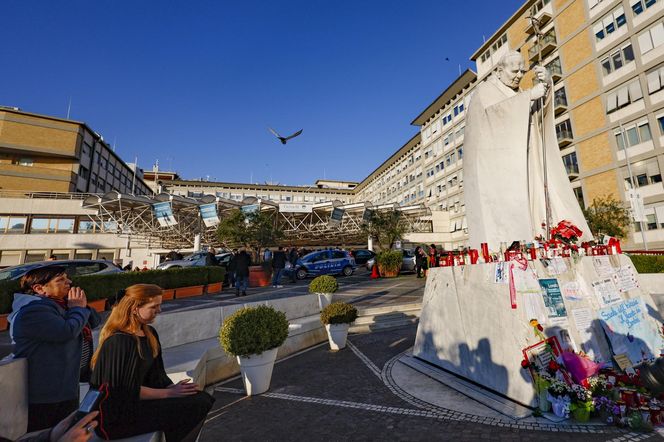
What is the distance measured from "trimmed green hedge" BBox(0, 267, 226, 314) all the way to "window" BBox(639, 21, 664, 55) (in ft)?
106

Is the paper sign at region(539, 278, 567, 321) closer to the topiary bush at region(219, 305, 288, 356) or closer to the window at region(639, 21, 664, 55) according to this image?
the topiary bush at region(219, 305, 288, 356)

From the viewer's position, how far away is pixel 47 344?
7.57 ft

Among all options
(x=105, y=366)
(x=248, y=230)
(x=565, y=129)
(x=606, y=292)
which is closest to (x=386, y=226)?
(x=248, y=230)

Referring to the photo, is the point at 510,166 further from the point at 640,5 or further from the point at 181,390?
the point at 640,5

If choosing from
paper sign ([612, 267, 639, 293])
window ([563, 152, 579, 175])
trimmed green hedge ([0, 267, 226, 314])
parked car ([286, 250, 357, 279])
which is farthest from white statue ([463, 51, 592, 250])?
window ([563, 152, 579, 175])

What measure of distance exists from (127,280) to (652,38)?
35.1 metres

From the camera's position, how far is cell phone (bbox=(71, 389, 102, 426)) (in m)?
1.76

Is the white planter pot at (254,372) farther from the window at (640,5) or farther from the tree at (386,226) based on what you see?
the window at (640,5)

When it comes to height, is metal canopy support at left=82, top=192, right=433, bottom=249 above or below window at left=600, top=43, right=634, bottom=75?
below

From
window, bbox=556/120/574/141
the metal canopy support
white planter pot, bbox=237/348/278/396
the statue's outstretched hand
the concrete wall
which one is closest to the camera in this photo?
the concrete wall

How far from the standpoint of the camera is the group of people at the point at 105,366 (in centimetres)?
215

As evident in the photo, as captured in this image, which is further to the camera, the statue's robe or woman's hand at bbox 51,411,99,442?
the statue's robe

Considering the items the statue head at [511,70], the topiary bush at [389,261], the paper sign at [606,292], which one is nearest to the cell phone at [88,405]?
the paper sign at [606,292]

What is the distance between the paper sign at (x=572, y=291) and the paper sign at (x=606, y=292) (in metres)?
0.32
